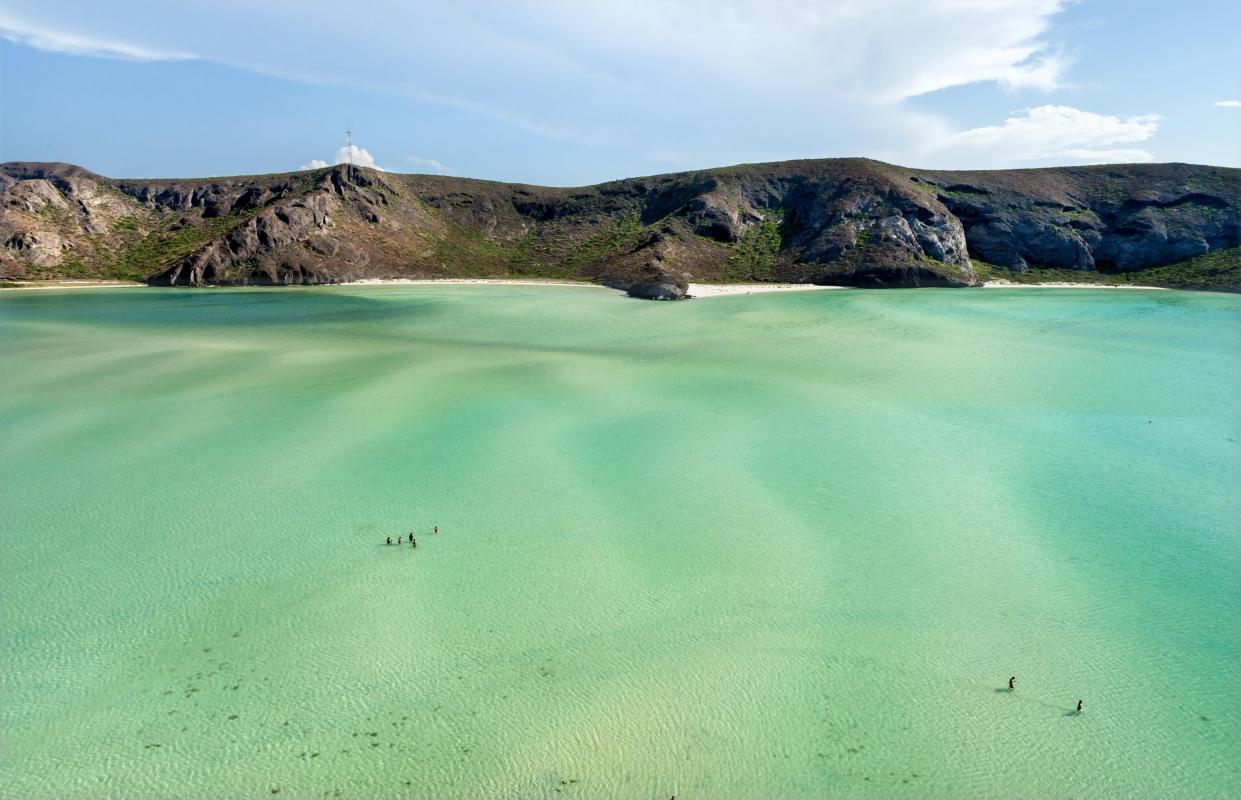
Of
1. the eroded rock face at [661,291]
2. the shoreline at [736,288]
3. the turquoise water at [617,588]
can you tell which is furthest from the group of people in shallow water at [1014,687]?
the shoreline at [736,288]

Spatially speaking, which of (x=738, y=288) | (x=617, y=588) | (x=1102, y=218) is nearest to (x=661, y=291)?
(x=738, y=288)

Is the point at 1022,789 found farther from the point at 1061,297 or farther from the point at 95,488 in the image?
the point at 1061,297

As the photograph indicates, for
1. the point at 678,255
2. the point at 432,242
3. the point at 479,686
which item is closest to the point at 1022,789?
the point at 479,686

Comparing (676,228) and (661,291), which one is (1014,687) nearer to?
(661,291)

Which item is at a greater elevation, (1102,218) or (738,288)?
(1102,218)

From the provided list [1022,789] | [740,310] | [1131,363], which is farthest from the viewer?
[740,310]

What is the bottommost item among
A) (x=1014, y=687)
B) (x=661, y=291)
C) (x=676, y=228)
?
(x=1014, y=687)
